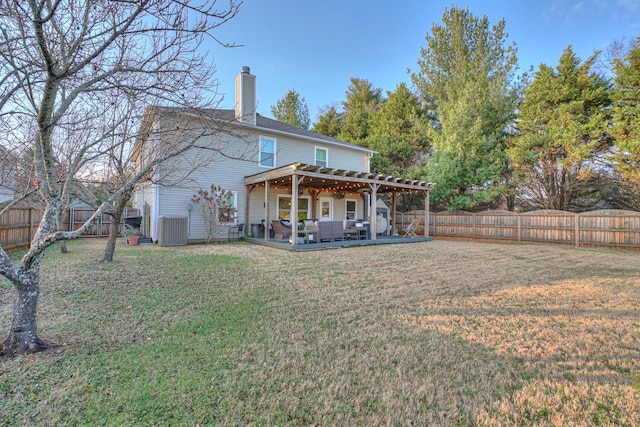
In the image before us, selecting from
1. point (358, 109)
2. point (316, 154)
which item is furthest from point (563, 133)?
point (358, 109)

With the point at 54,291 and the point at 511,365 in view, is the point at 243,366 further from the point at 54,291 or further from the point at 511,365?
the point at 54,291

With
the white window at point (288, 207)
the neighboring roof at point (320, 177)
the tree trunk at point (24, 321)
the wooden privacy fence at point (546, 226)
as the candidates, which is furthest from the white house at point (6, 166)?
the wooden privacy fence at point (546, 226)

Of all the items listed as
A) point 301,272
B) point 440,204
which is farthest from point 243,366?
point 440,204

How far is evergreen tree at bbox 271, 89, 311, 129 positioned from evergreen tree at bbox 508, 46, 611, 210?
1886 cm

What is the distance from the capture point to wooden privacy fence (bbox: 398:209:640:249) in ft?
36.6

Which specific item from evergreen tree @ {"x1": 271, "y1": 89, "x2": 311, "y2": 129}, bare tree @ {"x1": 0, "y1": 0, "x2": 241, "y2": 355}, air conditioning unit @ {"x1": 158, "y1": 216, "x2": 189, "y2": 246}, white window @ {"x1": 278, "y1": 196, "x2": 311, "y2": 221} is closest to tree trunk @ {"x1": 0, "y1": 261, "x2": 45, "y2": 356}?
bare tree @ {"x1": 0, "y1": 0, "x2": 241, "y2": 355}

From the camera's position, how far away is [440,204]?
1978 centimetres

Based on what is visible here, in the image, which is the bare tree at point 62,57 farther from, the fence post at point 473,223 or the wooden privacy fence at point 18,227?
the fence post at point 473,223

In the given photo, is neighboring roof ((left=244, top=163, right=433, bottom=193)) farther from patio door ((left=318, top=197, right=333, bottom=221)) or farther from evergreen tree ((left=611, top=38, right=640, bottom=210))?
evergreen tree ((left=611, top=38, right=640, bottom=210))

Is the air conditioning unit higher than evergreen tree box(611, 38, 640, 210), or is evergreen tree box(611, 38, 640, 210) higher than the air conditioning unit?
evergreen tree box(611, 38, 640, 210)

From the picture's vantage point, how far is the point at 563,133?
13.8 meters

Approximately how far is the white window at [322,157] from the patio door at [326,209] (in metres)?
1.75

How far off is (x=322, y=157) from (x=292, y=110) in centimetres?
1590

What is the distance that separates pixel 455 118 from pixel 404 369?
17.4m
